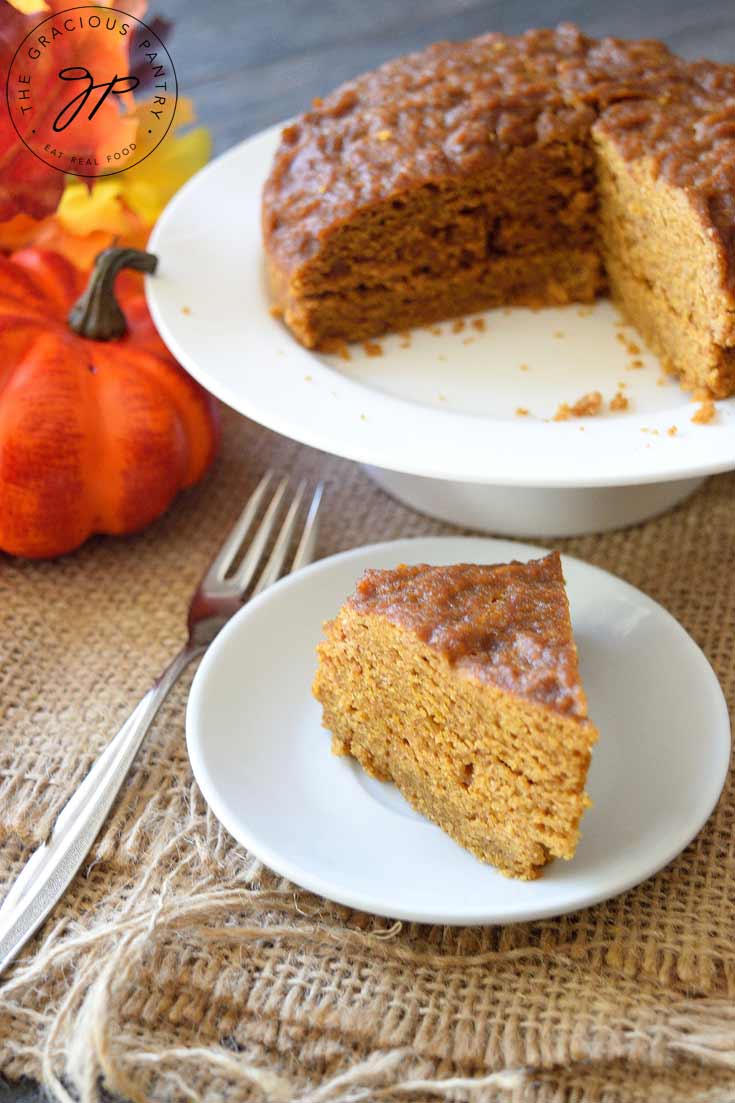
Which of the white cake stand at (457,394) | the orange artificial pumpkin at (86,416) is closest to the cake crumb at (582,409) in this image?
the white cake stand at (457,394)

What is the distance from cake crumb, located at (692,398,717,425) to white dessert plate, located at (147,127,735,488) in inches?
0.8

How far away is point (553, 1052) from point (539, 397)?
1.63 m

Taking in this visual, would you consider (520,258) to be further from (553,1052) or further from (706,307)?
(553,1052)

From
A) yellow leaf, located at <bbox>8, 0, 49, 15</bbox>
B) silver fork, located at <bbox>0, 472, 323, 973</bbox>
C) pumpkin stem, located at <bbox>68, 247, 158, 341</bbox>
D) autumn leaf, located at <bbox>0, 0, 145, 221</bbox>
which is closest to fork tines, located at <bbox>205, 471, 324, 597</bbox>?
silver fork, located at <bbox>0, 472, 323, 973</bbox>

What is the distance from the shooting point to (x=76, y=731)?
268 cm

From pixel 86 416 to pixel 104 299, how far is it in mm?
379

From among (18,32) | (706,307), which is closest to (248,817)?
(706,307)

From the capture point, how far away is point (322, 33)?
5.38m

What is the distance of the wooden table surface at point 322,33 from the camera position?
5000mm

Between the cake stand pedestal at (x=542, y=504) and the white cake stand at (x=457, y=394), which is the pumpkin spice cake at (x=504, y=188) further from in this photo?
the cake stand pedestal at (x=542, y=504)

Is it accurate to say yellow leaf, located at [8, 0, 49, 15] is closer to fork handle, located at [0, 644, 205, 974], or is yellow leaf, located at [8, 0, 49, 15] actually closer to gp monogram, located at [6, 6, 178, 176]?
gp monogram, located at [6, 6, 178, 176]

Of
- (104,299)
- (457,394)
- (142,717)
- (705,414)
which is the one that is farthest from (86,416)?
(705,414)

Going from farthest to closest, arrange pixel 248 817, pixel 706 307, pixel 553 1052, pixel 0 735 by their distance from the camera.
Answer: pixel 706 307 < pixel 0 735 < pixel 248 817 < pixel 553 1052

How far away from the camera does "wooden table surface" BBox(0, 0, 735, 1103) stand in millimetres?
5000
